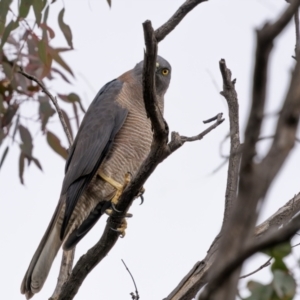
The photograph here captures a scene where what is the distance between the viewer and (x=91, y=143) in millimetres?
4027

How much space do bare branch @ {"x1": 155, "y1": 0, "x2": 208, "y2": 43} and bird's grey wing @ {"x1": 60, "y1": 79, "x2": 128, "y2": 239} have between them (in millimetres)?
1706

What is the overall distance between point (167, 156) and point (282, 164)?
5.36 feet

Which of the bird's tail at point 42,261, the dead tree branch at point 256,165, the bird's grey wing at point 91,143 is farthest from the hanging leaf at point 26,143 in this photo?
the dead tree branch at point 256,165

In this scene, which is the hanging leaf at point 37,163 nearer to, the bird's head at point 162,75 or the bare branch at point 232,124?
the bird's head at point 162,75

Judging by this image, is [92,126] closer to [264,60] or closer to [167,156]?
[167,156]

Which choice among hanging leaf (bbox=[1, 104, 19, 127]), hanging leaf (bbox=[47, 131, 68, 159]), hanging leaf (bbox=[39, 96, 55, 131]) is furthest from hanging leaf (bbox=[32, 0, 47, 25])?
hanging leaf (bbox=[47, 131, 68, 159])

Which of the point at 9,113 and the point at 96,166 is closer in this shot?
the point at 96,166

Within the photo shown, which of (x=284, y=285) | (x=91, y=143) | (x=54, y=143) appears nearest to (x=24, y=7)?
(x=91, y=143)

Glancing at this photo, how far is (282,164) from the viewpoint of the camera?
786 millimetres

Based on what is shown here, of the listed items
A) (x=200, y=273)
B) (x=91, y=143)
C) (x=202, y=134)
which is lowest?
(x=200, y=273)

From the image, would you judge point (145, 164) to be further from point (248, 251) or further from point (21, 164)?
point (21, 164)

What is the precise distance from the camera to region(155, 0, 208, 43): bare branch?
2.14 meters

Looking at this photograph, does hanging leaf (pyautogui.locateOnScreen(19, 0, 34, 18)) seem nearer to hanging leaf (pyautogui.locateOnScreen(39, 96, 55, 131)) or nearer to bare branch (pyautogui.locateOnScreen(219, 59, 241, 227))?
hanging leaf (pyautogui.locateOnScreen(39, 96, 55, 131))

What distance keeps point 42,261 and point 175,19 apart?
1866 mm
